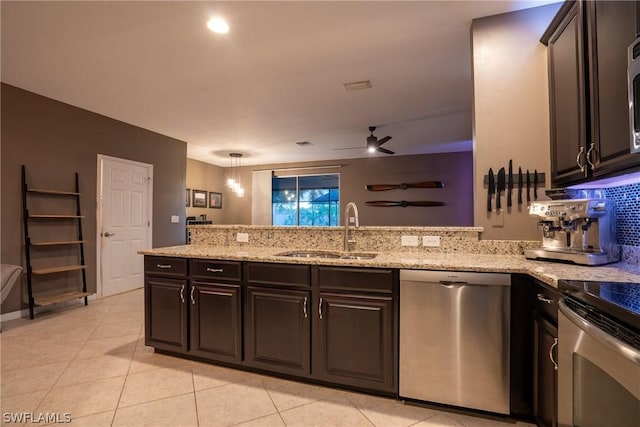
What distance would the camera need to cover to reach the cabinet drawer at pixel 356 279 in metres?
1.82

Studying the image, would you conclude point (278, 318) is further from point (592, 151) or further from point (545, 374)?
point (592, 151)

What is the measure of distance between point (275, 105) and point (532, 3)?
2.75 meters

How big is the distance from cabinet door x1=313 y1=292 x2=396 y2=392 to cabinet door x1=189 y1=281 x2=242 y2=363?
2.00 ft

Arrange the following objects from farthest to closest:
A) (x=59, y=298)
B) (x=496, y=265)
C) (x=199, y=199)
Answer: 1. (x=199, y=199)
2. (x=59, y=298)
3. (x=496, y=265)

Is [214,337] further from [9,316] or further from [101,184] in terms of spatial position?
[101,184]

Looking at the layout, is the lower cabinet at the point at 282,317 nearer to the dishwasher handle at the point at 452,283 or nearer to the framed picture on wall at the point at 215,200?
the dishwasher handle at the point at 452,283

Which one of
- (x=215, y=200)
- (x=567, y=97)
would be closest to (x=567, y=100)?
(x=567, y=97)

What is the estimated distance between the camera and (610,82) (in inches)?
56.7

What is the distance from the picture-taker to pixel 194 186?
281 inches

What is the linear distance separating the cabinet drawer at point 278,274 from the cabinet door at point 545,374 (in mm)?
1264

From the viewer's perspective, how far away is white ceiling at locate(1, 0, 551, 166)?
218 cm

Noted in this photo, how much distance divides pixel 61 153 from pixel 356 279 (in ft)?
13.7

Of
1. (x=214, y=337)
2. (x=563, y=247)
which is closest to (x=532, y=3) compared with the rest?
(x=563, y=247)

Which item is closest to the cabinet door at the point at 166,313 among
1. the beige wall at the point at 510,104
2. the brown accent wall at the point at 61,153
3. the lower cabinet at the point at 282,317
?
the lower cabinet at the point at 282,317
